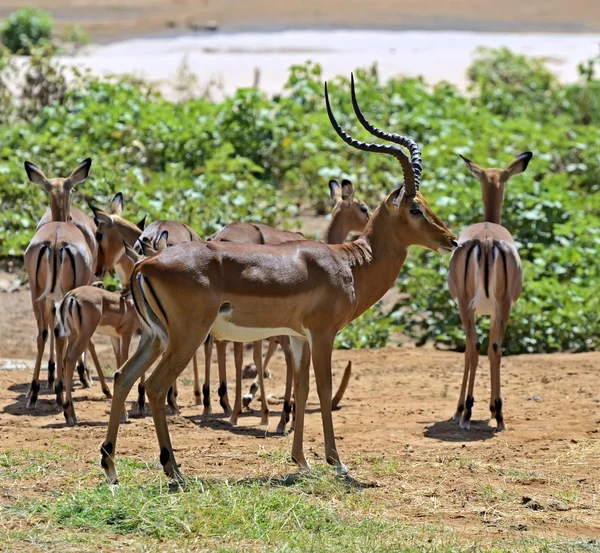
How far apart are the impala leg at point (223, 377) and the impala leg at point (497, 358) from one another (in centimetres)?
231

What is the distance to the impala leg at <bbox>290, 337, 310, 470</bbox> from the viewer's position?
765cm

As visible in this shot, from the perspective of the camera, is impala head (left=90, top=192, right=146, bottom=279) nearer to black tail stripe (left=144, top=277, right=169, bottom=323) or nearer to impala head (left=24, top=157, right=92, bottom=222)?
impala head (left=24, top=157, right=92, bottom=222)

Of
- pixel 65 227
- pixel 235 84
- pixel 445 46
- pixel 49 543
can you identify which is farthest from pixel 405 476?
pixel 445 46

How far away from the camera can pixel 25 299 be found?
13.9 m

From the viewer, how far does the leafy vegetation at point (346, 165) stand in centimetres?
1332

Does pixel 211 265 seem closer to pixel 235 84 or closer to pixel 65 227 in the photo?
pixel 65 227

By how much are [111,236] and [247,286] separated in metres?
3.91

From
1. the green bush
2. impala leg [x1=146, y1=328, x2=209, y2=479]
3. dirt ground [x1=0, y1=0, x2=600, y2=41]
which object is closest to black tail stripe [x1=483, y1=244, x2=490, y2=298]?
impala leg [x1=146, y1=328, x2=209, y2=479]

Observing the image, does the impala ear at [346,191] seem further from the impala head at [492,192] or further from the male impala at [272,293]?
the male impala at [272,293]

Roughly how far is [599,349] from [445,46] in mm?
24750

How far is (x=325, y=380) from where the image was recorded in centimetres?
767

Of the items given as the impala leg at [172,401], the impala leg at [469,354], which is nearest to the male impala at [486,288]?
the impala leg at [469,354]

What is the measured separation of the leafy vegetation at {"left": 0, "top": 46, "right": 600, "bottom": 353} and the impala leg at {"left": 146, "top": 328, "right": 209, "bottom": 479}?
243 inches

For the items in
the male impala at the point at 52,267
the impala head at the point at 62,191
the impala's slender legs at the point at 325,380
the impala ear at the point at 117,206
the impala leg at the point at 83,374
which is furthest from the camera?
the impala ear at the point at 117,206
